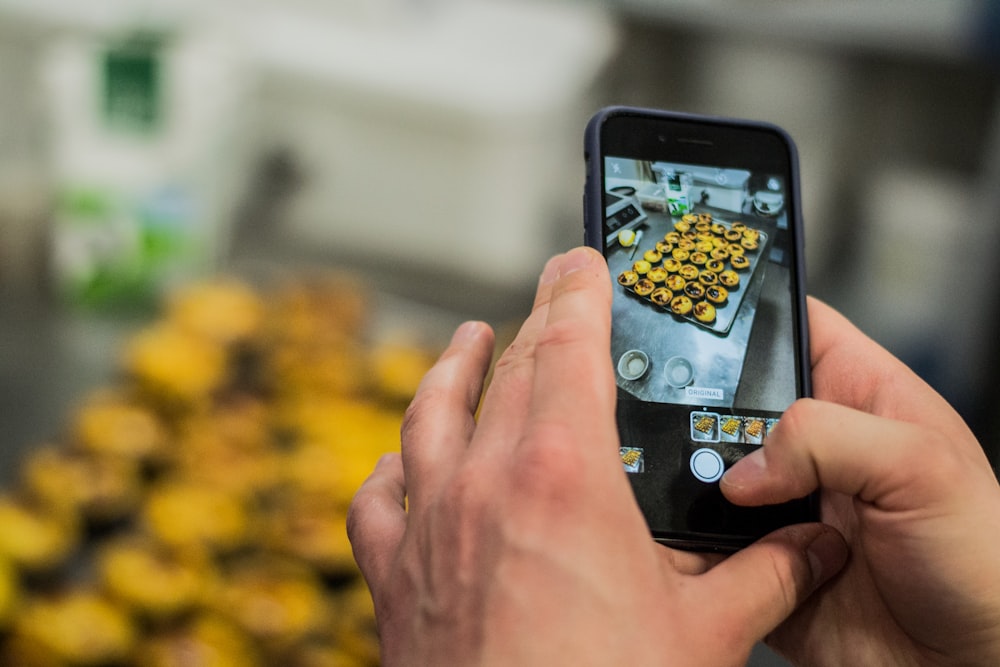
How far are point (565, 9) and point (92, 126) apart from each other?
2.44 ft

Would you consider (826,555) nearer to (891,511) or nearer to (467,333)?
(891,511)

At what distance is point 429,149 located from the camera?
1.55 m

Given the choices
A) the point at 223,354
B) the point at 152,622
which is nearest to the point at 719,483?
the point at 152,622

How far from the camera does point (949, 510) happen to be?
52 cm

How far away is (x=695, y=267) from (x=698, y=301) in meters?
0.02

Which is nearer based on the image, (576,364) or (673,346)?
(576,364)

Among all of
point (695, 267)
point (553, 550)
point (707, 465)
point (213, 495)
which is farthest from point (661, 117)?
point (213, 495)

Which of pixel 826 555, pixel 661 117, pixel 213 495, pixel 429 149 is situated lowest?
pixel 213 495

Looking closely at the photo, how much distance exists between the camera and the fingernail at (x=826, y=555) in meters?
0.56

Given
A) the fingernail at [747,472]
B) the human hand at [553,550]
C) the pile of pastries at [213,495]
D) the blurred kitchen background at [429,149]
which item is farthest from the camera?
the blurred kitchen background at [429,149]

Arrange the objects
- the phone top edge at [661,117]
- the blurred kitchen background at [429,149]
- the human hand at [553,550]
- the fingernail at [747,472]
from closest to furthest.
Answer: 1. the human hand at [553,550]
2. the fingernail at [747,472]
3. the phone top edge at [661,117]
4. the blurred kitchen background at [429,149]

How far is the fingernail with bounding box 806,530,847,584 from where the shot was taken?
562 mm

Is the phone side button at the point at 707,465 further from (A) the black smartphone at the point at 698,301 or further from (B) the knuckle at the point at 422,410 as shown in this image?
(B) the knuckle at the point at 422,410

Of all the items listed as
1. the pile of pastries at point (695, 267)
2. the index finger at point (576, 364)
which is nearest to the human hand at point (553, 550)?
the index finger at point (576, 364)
